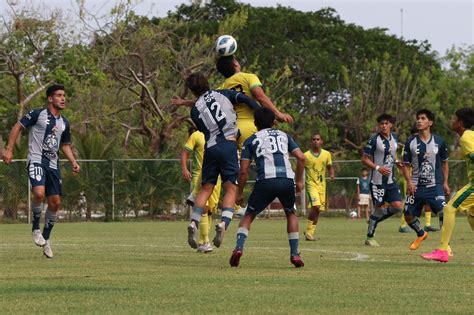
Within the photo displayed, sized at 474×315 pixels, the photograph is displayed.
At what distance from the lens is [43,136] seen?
1502 cm

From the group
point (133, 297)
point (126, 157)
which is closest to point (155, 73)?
point (126, 157)

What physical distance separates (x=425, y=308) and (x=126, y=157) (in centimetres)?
3087

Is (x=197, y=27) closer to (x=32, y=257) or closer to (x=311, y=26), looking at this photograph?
(x=311, y=26)

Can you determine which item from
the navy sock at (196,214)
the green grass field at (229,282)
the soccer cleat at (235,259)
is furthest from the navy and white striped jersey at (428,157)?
the soccer cleat at (235,259)

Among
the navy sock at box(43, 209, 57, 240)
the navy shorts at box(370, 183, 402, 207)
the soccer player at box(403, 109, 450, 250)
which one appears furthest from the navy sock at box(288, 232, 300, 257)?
the navy shorts at box(370, 183, 402, 207)

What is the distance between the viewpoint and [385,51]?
6931 cm

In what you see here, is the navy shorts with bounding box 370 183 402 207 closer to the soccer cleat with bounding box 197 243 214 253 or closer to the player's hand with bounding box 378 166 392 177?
the player's hand with bounding box 378 166 392 177

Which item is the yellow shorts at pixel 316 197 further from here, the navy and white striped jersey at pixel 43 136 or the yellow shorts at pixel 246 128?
the yellow shorts at pixel 246 128

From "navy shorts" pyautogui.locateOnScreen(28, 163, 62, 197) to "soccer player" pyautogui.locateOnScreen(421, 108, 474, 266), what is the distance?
4814 mm

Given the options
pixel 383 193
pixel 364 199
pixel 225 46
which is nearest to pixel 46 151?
pixel 225 46

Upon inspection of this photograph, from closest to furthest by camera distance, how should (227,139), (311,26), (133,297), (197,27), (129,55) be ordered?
(133,297)
(227,139)
(129,55)
(197,27)
(311,26)

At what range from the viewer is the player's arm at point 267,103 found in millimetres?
13125

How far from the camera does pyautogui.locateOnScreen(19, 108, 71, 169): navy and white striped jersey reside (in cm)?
1498

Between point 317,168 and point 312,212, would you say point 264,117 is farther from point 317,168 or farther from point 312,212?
point 317,168
